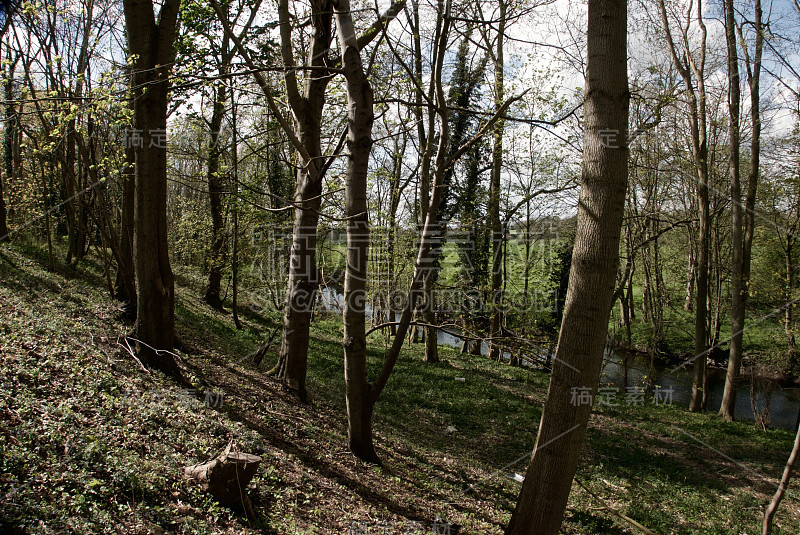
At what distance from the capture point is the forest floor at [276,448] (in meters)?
3.55

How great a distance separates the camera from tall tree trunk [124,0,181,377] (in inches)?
235

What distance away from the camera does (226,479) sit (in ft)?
12.8

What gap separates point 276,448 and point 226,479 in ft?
5.47

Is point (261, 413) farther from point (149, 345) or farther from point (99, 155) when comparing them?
point (99, 155)

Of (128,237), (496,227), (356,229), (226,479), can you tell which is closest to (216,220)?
(128,237)

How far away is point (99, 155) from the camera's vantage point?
1030 cm

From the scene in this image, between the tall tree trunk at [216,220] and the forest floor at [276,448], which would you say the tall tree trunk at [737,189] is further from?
the tall tree trunk at [216,220]

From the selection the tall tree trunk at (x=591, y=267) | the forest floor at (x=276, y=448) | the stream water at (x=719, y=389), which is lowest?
the stream water at (x=719, y=389)

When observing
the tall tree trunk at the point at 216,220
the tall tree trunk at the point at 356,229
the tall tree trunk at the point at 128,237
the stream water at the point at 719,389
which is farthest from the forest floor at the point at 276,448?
the stream water at the point at 719,389

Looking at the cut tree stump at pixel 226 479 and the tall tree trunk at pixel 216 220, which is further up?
the tall tree trunk at pixel 216 220

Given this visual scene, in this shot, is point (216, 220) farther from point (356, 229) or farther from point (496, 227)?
point (356, 229)

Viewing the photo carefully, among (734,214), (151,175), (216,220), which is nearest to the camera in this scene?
(151,175)

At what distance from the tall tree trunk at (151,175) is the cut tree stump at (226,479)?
2449 mm

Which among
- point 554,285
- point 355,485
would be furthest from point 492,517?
point 554,285
